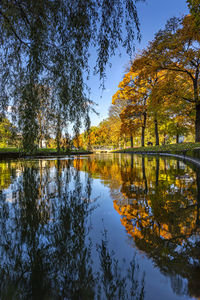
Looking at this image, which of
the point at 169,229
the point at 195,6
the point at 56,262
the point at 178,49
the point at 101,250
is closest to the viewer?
the point at 56,262

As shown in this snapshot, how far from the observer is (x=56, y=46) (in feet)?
11.1

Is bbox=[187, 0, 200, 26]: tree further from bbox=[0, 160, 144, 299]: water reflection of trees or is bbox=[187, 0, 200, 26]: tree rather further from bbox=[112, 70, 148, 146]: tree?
bbox=[112, 70, 148, 146]: tree

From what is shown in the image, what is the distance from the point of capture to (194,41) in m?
15.5

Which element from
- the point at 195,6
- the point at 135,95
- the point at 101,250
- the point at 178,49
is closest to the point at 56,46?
the point at 101,250

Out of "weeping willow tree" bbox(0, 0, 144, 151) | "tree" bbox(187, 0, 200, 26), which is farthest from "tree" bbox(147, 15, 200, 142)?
"weeping willow tree" bbox(0, 0, 144, 151)

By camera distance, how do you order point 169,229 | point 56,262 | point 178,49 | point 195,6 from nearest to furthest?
point 56,262, point 169,229, point 195,6, point 178,49

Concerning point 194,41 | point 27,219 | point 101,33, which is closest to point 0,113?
point 27,219

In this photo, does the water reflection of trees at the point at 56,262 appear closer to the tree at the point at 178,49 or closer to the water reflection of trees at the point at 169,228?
the water reflection of trees at the point at 169,228

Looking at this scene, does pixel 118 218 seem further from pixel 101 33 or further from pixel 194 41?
pixel 194 41

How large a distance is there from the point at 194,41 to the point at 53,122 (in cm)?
1764

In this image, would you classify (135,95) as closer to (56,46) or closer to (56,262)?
(56,46)

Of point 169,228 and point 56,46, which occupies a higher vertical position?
point 56,46

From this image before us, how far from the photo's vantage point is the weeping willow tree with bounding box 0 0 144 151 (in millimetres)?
2973

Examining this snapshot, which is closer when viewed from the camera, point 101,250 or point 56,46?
point 101,250
